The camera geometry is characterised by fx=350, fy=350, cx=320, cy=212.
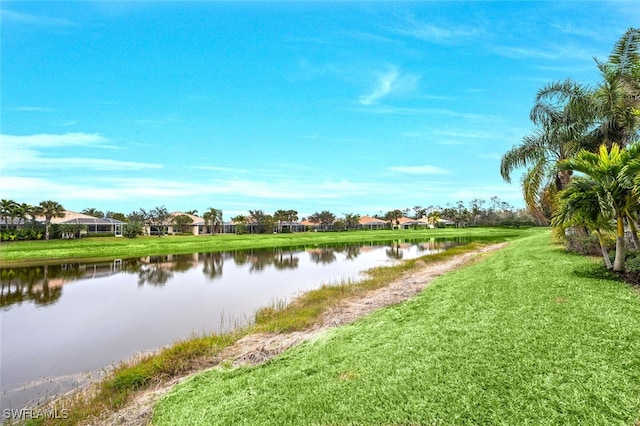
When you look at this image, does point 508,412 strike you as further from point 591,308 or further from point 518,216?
point 518,216

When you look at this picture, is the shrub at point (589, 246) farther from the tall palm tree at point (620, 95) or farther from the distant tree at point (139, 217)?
the distant tree at point (139, 217)

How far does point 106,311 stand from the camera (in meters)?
14.0

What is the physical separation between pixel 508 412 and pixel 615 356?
202 centimetres

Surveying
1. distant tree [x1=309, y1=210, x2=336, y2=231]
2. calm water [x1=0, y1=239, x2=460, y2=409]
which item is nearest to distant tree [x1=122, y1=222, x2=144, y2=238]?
calm water [x1=0, y1=239, x2=460, y2=409]

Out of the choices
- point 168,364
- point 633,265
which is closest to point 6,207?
point 168,364

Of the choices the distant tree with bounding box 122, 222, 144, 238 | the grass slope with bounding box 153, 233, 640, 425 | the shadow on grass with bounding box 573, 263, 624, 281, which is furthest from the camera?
the distant tree with bounding box 122, 222, 144, 238

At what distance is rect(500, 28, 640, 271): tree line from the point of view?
27.3 ft

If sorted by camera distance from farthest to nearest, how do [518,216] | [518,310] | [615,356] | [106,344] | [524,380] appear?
[518,216], [106,344], [518,310], [615,356], [524,380]

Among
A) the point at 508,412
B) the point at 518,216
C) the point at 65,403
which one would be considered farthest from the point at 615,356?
the point at 518,216

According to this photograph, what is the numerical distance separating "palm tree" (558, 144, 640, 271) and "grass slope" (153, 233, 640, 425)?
1729 mm

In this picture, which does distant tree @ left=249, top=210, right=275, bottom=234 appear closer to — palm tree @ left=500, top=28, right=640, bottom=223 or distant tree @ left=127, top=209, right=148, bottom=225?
distant tree @ left=127, top=209, right=148, bottom=225

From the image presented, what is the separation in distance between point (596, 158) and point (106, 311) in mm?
17124

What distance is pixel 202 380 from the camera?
627 centimetres

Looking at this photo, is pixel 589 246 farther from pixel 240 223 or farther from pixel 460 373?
pixel 240 223
